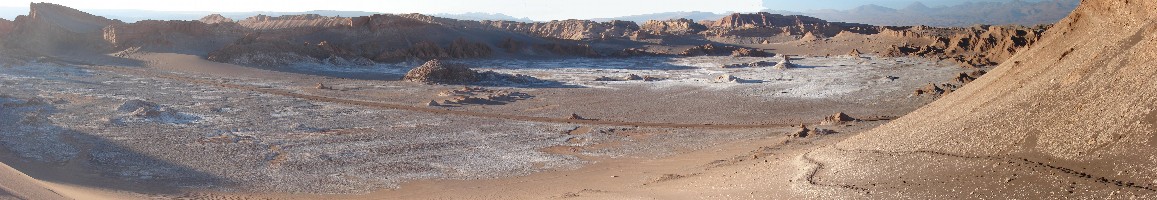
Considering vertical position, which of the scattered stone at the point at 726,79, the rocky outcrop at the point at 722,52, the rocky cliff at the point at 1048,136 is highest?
the rocky cliff at the point at 1048,136

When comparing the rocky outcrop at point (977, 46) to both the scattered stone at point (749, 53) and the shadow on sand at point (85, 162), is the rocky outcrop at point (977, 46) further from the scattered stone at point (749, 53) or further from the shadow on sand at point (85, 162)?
the shadow on sand at point (85, 162)

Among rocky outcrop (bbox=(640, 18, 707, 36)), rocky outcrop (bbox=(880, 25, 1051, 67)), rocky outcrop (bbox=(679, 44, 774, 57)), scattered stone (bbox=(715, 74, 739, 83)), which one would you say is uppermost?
rocky outcrop (bbox=(880, 25, 1051, 67))

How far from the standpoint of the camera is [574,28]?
209 feet

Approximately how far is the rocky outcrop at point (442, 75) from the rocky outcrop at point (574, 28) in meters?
29.8

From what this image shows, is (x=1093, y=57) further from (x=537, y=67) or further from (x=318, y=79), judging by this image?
(x=537, y=67)

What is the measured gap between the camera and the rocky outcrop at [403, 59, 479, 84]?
26469mm

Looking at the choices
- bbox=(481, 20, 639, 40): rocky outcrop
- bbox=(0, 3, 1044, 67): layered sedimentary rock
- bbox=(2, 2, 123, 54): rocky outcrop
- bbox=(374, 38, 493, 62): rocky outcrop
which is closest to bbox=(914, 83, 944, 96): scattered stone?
bbox=(0, 3, 1044, 67): layered sedimentary rock

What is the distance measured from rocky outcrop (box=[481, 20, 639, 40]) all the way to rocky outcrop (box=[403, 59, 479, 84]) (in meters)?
29.8

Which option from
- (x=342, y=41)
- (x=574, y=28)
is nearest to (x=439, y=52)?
(x=342, y=41)

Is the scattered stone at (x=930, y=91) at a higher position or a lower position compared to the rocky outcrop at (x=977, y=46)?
lower

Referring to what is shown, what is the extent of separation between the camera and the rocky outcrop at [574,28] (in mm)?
59875

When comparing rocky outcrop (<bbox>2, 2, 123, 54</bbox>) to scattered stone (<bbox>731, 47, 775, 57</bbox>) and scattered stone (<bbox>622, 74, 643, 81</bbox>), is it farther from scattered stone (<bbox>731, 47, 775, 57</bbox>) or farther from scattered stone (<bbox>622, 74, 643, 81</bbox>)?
scattered stone (<bbox>731, 47, 775, 57</bbox>)

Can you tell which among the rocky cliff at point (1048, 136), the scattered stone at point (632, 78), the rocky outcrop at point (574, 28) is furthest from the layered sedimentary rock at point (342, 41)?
the rocky cliff at point (1048, 136)

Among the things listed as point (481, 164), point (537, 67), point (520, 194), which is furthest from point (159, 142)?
point (537, 67)
